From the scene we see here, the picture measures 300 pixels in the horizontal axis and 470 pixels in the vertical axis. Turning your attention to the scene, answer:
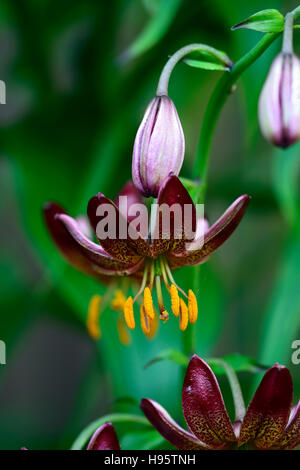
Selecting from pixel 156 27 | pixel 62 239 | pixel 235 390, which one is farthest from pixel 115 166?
pixel 235 390

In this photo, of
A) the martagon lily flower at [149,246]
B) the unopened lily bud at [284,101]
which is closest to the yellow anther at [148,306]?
the martagon lily flower at [149,246]

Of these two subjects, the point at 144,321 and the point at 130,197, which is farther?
the point at 130,197

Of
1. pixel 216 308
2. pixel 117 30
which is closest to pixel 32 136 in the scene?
pixel 117 30

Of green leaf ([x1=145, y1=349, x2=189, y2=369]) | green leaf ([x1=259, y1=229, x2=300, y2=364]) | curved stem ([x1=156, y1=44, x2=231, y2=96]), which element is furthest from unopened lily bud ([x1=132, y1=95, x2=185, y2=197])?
green leaf ([x1=259, y1=229, x2=300, y2=364])

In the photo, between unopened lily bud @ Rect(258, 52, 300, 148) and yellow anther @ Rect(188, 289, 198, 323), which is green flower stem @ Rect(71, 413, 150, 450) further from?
unopened lily bud @ Rect(258, 52, 300, 148)

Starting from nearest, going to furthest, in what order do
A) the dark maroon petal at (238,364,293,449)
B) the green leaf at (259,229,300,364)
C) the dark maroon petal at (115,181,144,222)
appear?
the dark maroon petal at (238,364,293,449)
the dark maroon petal at (115,181,144,222)
the green leaf at (259,229,300,364)

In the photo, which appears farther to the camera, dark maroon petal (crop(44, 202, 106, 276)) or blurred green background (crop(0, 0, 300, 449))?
blurred green background (crop(0, 0, 300, 449))

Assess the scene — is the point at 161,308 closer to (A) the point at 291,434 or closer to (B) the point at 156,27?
(A) the point at 291,434
